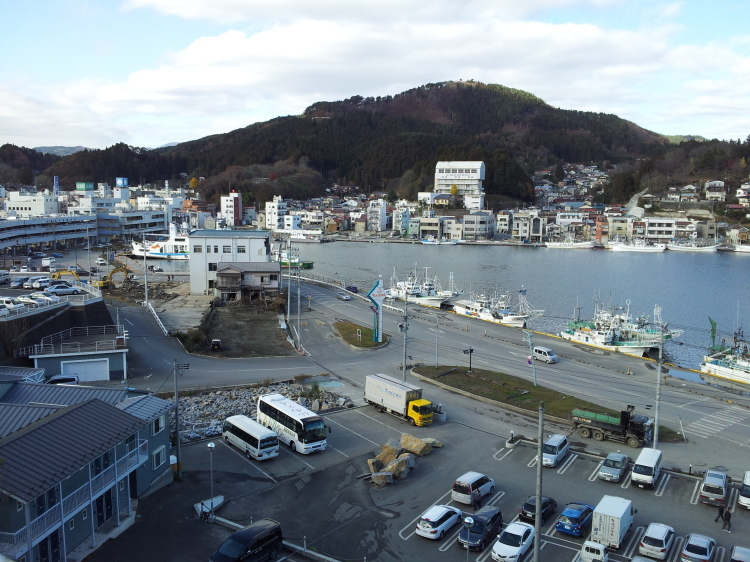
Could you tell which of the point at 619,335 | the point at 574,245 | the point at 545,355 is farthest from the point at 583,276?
the point at 545,355

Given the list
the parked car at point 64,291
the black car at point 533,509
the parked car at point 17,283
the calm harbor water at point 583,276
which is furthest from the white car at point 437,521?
the parked car at point 17,283

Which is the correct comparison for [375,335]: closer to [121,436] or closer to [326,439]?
[326,439]

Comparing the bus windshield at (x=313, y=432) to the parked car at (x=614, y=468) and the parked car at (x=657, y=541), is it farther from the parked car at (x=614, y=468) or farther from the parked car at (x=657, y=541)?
the parked car at (x=657, y=541)

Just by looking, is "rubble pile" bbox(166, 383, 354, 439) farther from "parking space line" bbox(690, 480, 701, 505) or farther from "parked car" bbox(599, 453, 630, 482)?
"parking space line" bbox(690, 480, 701, 505)

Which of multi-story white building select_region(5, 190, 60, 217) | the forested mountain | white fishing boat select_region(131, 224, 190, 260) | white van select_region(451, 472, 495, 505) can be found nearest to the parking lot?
white van select_region(451, 472, 495, 505)

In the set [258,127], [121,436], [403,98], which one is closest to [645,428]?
[121,436]

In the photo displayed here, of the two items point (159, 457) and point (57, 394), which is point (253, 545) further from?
point (57, 394)

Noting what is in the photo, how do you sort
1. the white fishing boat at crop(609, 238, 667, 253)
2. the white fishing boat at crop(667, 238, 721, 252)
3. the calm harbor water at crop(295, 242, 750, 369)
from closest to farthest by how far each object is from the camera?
the calm harbor water at crop(295, 242, 750, 369) < the white fishing boat at crop(667, 238, 721, 252) < the white fishing boat at crop(609, 238, 667, 253)

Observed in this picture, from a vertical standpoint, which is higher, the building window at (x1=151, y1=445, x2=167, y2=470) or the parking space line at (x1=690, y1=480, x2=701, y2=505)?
the building window at (x1=151, y1=445, x2=167, y2=470)
